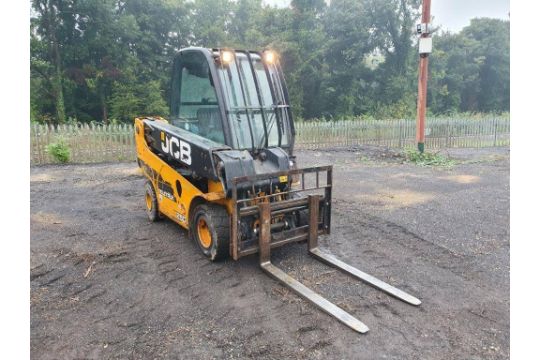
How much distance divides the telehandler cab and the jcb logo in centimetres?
1

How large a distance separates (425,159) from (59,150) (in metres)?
11.5

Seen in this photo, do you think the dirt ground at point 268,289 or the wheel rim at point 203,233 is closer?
the dirt ground at point 268,289

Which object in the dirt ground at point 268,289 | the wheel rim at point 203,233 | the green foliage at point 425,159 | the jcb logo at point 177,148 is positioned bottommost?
the dirt ground at point 268,289

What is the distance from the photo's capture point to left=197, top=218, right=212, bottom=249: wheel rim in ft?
15.9

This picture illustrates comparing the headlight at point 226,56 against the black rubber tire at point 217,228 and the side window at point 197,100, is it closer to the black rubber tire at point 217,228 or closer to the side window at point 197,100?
the side window at point 197,100

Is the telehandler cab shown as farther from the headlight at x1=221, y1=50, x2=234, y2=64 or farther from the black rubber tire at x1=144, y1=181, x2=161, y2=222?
the black rubber tire at x1=144, y1=181, x2=161, y2=222

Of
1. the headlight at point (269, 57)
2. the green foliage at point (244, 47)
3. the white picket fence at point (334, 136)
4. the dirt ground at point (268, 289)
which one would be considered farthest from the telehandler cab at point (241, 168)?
the green foliage at point (244, 47)

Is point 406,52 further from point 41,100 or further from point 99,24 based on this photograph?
point 41,100

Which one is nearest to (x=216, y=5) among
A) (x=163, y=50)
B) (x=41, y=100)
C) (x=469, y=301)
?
(x=163, y=50)

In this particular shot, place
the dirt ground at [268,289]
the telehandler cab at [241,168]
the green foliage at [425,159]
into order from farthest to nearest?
the green foliage at [425,159]
the telehandler cab at [241,168]
the dirt ground at [268,289]

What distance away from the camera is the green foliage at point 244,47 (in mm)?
24500

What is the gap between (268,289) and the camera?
413 centimetres

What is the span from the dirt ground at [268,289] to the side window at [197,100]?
1.58 m

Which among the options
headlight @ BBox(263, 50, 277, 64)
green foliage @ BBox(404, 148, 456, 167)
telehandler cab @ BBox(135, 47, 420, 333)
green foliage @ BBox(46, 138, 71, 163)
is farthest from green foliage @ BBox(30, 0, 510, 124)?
headlight @ BBox(263, 50, 277, 64)
